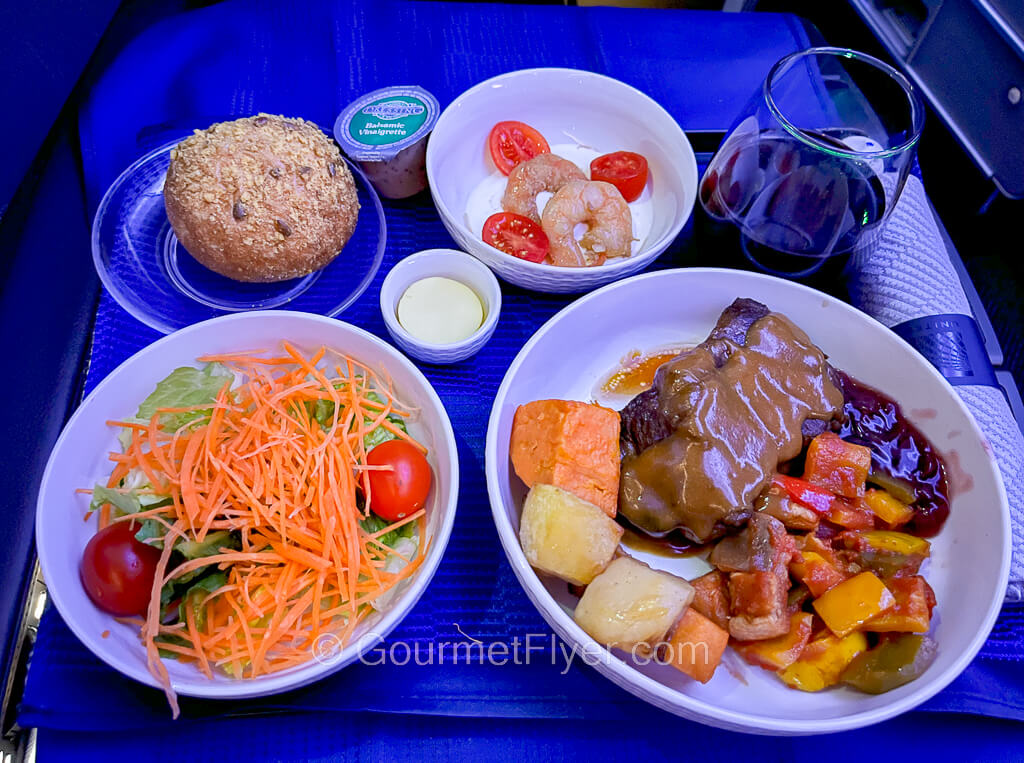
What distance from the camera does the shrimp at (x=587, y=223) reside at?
194 cm

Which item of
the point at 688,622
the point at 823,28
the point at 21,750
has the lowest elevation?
the point at 21,750

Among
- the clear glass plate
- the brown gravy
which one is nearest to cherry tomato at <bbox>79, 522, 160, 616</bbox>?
the clear glass plate

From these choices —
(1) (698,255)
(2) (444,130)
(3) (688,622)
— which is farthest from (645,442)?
(2) (444,130)

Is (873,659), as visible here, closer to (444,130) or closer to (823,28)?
(444,130)

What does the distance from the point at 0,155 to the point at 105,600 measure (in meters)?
1.24

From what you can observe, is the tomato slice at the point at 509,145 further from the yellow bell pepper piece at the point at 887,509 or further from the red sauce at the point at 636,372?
the yellow bell pepper piece at the point at 887,509

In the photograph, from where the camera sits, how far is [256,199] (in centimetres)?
175

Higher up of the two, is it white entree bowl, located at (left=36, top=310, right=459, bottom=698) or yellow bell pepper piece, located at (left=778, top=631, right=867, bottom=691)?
yellow bell pepper piece, located at (left=778, top=631, right=867, bottom=691)

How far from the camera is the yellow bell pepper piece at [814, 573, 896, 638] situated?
1.33 m

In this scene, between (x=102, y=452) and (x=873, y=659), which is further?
(x=102, y=452)

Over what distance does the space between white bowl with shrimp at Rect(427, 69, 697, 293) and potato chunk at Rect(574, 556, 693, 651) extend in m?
0.87

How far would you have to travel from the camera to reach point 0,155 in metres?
1.76

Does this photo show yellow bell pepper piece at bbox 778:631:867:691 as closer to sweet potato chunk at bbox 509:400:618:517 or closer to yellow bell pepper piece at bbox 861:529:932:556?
yellow bell pepper piece at bbox 861:529:932:556

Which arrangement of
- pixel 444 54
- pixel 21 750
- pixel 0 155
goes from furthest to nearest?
pixel 444 54 < pixel 0 155 < pixel 21 750
